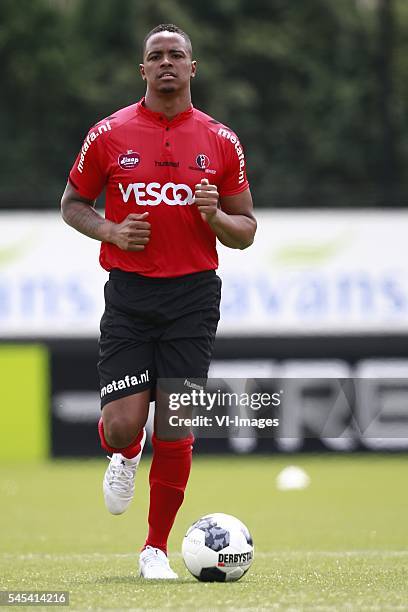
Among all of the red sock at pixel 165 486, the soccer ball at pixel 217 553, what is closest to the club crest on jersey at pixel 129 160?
the red sock at pixel 165 486

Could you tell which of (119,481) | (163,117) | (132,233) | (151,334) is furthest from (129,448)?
(163,117)

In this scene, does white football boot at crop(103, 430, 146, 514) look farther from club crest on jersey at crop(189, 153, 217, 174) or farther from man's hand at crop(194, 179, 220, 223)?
club crest on jersey at crop(189, 153, 217, 174)

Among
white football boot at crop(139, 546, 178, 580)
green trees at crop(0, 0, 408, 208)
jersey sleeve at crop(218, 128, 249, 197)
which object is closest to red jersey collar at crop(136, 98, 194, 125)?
jersey sleeve at crop(218, 128, 249, 197)

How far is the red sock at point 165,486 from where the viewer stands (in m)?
6.81

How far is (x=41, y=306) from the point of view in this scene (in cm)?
1662

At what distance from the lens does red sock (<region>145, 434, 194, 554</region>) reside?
6809mm

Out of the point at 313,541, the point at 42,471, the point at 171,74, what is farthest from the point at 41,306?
the point at 171,74

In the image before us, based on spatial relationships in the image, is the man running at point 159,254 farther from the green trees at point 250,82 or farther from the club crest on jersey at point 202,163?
the green trees at point 250,82

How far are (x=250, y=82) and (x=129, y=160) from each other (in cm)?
2193

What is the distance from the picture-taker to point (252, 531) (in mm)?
10195

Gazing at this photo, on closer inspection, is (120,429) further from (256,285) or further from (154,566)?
(256,285)

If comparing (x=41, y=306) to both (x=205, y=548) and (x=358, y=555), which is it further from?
(x=205, y=548)

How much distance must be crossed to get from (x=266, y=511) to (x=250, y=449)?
523 centimetres

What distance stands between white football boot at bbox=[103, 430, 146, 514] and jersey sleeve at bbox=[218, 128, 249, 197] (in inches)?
49.5
